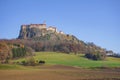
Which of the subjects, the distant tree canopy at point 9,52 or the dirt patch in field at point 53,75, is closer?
the dirt patch in field at point 53,75

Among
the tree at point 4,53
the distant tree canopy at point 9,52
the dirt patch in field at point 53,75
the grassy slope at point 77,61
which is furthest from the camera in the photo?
the distant tree canopy at point 9,52

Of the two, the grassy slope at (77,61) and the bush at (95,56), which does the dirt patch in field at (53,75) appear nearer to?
the grassy slope at (77,61)

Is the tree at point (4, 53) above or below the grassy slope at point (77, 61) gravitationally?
above

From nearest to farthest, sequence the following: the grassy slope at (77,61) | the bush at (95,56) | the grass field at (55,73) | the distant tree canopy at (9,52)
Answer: the grass field at (55,73)
the grassy slope at (77,61)
the distant tree canopy at (9,52)
the bush at (95,56)

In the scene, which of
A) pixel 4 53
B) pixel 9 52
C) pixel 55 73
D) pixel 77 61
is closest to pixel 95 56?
pixel 77 61

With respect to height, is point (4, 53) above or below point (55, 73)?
above

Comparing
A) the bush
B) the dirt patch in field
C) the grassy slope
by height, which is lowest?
the dirt patch in field

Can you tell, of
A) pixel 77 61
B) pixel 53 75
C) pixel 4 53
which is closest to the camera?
pixel 53 75

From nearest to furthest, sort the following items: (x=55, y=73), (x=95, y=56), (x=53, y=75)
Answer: (x=53, y=75) → (x=55, y=73) → (x=95, y=56)

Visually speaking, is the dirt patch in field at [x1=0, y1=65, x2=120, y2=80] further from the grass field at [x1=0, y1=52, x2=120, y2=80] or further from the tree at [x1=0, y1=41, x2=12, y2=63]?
the tree at [x1=0, y1=41, x2=12, y2=63]

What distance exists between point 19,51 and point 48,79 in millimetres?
79166

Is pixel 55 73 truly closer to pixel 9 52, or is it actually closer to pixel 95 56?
pixel 9 52

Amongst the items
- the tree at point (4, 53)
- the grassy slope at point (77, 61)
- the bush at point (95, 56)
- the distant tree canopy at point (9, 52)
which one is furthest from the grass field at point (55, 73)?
the bush at point (95, 56)

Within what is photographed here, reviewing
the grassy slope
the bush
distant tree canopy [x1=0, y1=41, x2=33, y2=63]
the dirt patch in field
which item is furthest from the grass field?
the bush
